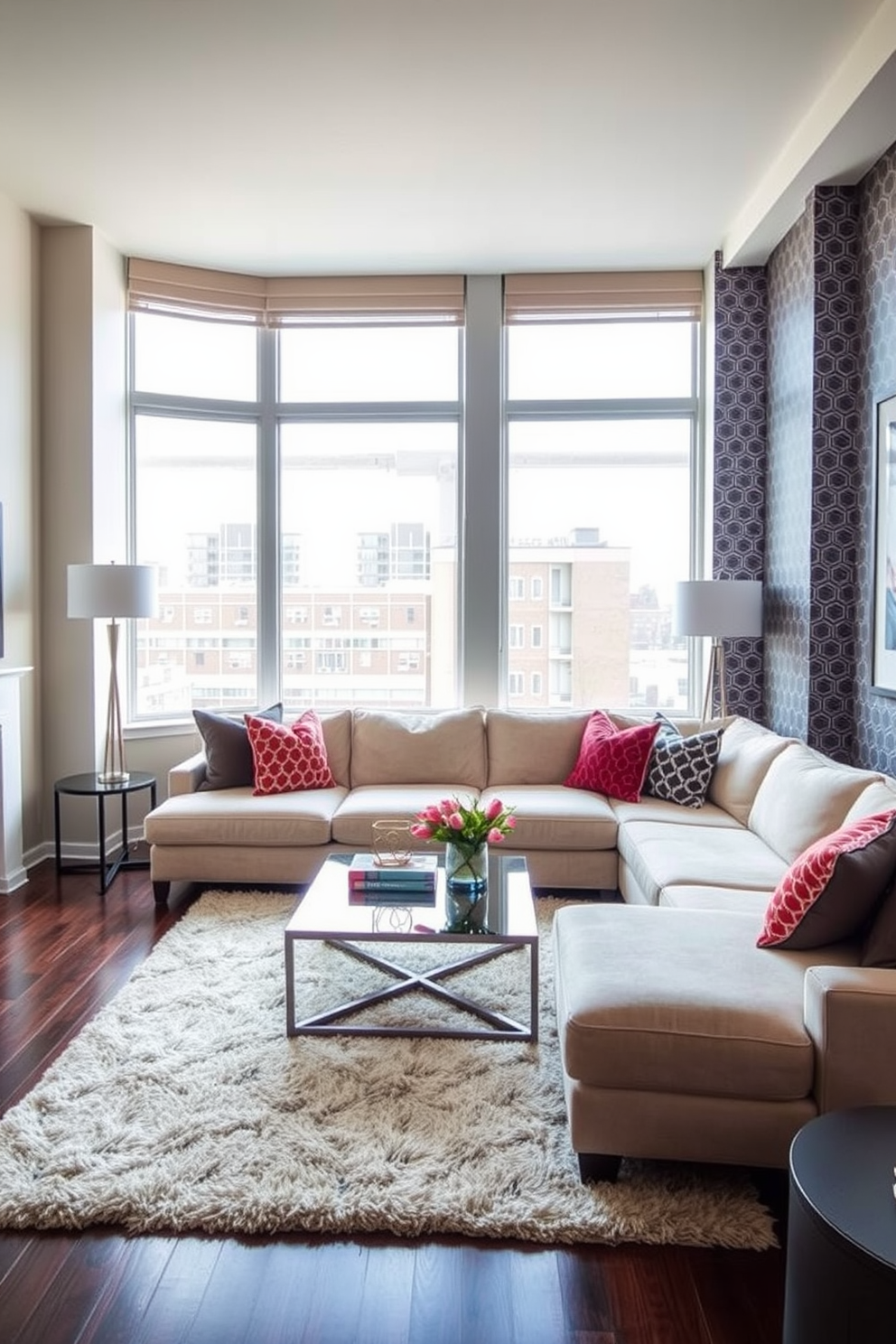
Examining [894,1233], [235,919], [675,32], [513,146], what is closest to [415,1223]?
[894,1233]

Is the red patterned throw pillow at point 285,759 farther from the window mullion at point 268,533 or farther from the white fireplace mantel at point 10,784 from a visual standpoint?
the white fireplace mantel at point 10,784

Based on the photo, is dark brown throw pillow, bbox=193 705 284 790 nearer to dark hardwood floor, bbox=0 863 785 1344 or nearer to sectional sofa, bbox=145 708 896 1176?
sectional sofa, bbox=145 708 896 1176

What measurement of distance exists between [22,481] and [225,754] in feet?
5.58

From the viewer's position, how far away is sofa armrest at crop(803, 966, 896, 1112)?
176 cm

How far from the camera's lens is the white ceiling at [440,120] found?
8.96 feet

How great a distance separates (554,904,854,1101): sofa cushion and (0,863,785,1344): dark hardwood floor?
0.31 metres

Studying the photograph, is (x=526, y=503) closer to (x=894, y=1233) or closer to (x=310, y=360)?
(x=310, y=360)

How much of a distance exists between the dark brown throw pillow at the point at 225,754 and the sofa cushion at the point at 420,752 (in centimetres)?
56

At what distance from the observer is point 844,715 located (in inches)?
145

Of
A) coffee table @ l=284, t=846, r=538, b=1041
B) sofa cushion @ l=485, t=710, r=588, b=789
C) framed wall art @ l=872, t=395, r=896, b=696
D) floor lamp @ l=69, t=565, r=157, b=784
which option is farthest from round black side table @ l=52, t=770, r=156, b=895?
framed wall art @ l=872, t=395, r=896, b=696

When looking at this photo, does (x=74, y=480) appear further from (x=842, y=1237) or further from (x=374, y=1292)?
(x=842, y=1237)

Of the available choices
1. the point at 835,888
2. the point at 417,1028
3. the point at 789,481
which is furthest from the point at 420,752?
the point at 835,888

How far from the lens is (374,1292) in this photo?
64.6 inches

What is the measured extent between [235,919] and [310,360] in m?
3.21
